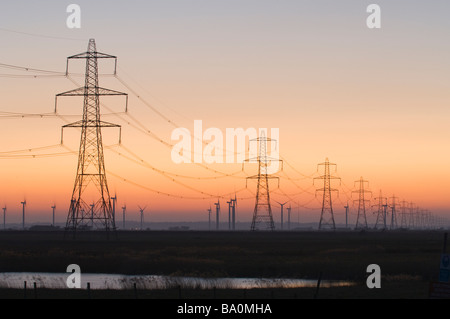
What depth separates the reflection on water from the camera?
68.1 m

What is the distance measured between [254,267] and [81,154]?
26.1 m

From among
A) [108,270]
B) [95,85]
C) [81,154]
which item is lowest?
[108,270]

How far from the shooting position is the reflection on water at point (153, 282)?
2680 inches

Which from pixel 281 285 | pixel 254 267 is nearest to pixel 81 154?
pixel 254 267

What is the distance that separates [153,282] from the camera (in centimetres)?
7162

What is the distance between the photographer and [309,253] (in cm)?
11731

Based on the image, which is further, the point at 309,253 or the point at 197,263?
the point at 309,253
